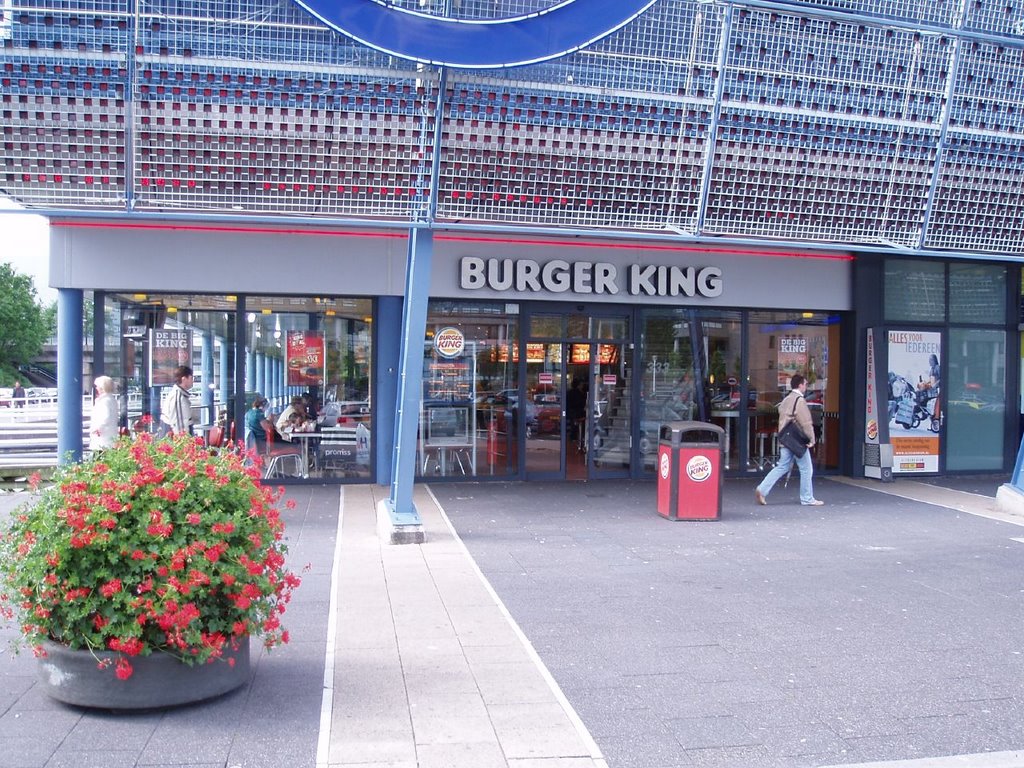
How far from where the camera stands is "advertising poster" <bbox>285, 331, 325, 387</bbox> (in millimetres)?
13469

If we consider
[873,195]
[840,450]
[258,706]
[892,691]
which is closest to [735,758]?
[892,691]

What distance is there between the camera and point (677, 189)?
11.0 m

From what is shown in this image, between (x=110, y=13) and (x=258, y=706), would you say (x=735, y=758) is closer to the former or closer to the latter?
(x=258, y=706)

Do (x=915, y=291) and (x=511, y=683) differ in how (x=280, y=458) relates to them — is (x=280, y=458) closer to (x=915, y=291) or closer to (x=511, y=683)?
Answer: (x=511, y=683)

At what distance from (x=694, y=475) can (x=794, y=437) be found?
191 cm

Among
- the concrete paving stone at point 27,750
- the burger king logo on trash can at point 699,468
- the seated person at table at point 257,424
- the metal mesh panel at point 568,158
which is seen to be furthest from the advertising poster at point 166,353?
the concrete paving stone at point 27,750

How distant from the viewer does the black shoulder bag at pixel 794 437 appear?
12.3 meters

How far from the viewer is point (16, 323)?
59.7 meters

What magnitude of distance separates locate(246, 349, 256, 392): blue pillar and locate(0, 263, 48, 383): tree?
170ft

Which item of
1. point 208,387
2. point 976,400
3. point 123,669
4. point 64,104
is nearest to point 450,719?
point 123,669

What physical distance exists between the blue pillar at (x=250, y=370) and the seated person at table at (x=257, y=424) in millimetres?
169

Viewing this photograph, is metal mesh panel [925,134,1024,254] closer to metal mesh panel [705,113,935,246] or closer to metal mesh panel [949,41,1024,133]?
metal mesh panel [949,41,1024,133]

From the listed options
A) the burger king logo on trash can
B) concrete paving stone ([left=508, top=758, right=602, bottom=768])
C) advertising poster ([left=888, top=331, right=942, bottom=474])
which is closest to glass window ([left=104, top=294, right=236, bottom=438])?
the burger king logo on trash can

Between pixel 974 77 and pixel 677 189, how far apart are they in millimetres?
3999
